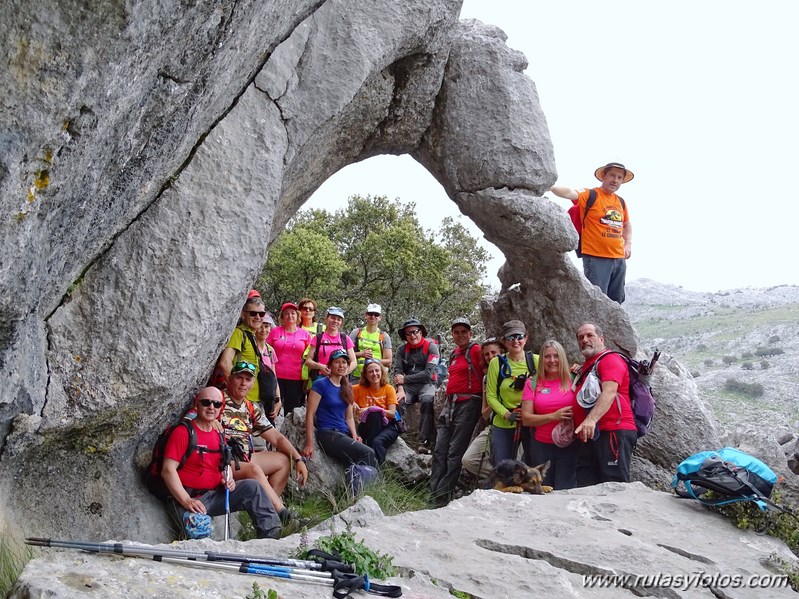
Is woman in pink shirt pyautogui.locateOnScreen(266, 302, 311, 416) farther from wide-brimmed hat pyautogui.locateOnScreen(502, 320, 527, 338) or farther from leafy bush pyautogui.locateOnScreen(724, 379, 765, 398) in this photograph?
leafy bush pyautogui.locateOnScreen(724, 379, 765, 398)

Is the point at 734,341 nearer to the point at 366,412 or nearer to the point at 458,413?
the point at 458,413

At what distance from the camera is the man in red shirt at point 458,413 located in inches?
368

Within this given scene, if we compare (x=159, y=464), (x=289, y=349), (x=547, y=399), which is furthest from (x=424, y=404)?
(x=159, y=464)

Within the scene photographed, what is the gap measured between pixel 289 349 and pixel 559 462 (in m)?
3.34

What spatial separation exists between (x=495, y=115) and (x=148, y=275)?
528 centimetres

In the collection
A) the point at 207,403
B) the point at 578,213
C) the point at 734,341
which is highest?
the point at 734,341

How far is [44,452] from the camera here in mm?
6086

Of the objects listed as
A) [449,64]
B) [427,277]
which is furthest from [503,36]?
[427,277]

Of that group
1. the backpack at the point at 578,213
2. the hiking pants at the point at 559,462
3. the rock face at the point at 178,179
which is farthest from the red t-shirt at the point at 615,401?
the backpack at the point at 578,213

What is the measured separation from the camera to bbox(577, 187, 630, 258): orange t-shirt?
10.0 meters

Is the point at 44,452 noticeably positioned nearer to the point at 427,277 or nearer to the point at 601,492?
the point at 601,492

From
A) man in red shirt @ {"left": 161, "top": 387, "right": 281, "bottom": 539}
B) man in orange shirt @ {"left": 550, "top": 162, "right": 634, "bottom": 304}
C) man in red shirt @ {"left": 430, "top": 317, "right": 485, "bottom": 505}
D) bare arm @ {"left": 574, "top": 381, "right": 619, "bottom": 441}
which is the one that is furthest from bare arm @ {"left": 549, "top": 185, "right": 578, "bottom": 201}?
man in red shirt @ {"left": 161, "top": 387, "right": 281, "bottom": 539}

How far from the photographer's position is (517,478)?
25.0 ft

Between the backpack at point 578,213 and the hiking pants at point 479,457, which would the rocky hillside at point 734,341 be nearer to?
the backpack at point 578,213
